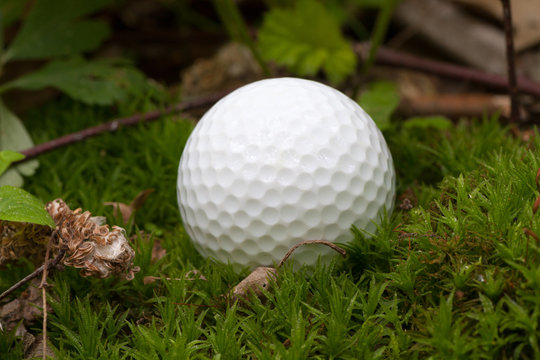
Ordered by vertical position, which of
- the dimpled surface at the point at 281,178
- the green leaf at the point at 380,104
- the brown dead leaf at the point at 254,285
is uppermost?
the dimpled surface at the point at 281,178

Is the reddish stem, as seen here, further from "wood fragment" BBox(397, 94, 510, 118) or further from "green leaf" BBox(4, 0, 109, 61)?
"green leaf" BBox(4, 0, 109, 61)

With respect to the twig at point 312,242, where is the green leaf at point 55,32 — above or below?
above

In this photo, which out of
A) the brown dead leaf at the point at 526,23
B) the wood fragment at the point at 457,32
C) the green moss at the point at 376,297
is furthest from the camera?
the wood fragment at the point at 457,32

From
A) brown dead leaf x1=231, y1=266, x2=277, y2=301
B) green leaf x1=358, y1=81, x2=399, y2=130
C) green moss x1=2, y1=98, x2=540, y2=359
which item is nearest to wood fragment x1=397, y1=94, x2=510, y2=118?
green leaf x1=358, y1=81, x2=399, y2=130

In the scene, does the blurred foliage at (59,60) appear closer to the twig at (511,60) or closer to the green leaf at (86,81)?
the green leaf at (86,81)

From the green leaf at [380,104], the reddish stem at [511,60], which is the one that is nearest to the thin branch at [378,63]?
the reddish stem at [511,60]

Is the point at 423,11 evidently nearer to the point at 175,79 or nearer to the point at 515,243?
the point at 175,79

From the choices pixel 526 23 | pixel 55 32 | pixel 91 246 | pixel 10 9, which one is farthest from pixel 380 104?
pixel 10 9
